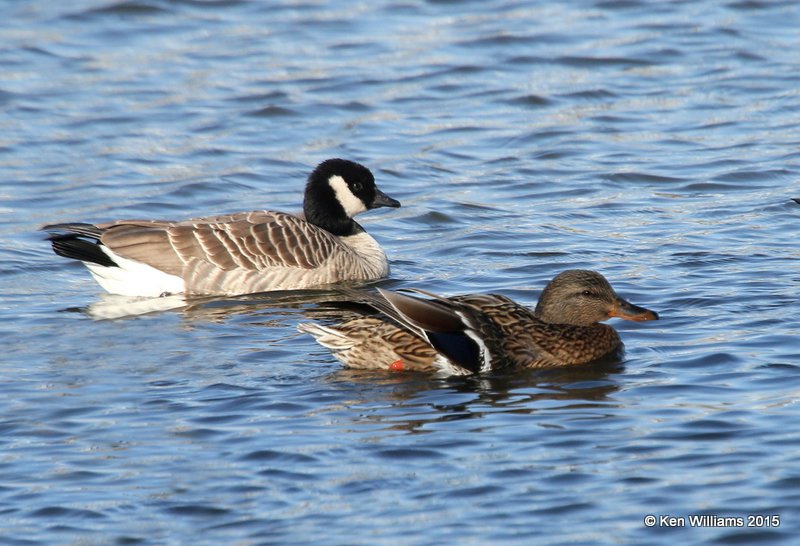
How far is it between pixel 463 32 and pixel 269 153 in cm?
565

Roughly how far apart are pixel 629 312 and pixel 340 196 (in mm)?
4490

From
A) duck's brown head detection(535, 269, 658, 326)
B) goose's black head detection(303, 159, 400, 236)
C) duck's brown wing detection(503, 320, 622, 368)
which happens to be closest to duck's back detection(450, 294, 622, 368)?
duck's brown wing detection(503, 320, 622, 368)

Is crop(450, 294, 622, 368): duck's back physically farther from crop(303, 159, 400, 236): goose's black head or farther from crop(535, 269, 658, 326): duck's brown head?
crop(303, 159, 400, 236): goose's black head

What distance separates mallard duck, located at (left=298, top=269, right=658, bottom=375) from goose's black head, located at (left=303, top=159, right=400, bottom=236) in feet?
12.4

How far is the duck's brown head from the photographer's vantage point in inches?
406

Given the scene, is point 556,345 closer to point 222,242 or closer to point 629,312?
point 629,312

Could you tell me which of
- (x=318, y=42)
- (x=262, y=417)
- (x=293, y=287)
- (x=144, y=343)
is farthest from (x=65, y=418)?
(x=318, y=42)

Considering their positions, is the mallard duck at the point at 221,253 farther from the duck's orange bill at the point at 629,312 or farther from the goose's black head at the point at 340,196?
the duck's orange bill at the point at 629,312

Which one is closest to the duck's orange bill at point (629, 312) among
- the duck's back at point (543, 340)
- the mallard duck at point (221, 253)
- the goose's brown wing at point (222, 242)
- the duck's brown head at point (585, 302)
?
the duck's brown head at point (585, 302)

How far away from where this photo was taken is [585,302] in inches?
408

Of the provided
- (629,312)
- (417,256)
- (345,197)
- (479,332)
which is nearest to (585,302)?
(629,312)

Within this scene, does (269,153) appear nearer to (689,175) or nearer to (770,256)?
(689,175)

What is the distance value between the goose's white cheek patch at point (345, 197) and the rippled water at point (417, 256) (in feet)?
1.99

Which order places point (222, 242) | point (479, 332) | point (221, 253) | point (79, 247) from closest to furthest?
1. point (479, 332)
2. point (79, 247)
3. point (221, 253)
4. point (222, 242)
